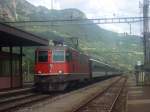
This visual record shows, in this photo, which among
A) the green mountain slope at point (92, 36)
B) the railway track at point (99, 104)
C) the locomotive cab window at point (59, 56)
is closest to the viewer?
the railway track at point (99, 104)

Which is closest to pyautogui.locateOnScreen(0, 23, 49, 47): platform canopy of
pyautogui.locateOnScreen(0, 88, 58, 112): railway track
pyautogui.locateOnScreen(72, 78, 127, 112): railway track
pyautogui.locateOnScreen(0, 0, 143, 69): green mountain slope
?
pyautogui.locateOnScreen(0, 88, 58, 112): railway track

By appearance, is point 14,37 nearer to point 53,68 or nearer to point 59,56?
point 59,56

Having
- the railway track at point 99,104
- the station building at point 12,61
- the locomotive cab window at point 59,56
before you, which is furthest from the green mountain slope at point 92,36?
the railway track at point 99,104

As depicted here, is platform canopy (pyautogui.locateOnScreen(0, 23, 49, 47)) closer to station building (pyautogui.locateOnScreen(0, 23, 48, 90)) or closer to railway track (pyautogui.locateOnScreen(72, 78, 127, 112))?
station building (pyautogui.locateOnScreen(0, 23, 48, 90))

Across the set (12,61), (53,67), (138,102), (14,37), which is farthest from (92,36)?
(138,102)

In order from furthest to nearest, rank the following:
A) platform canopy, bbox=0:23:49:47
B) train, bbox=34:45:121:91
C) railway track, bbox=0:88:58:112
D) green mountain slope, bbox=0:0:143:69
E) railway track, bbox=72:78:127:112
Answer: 1. green mountain slope, bbox=0:0:143:69
2. train, bbox=34:45:121:91
3. platform canopy, bbox=0:23:49:47
4. railway track, bbox=0:88:58:112
5. railway track, bbox=72:78:127:112

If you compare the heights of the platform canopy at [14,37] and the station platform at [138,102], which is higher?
the platform canopy at [14,37]

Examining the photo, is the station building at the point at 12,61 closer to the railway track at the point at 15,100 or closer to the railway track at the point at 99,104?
the railway track at the point at 15,100

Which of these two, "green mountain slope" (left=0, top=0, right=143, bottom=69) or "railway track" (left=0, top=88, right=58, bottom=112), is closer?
"railway track" (left=0, top=88, right=58, bottom=112)

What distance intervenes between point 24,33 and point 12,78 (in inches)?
278

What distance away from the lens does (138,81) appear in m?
53.3

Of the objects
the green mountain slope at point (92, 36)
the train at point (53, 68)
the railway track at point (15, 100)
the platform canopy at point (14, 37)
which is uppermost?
the green mountain slope at point (92, 36)

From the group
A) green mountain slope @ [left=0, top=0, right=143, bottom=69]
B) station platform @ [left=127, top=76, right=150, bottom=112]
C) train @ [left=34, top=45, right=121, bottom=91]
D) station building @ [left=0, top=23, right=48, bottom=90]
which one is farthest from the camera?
green mountain slope @ [left=0, top=0, right=143, bottom=69]

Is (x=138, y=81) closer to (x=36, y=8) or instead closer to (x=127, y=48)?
(x=127, y=48)
